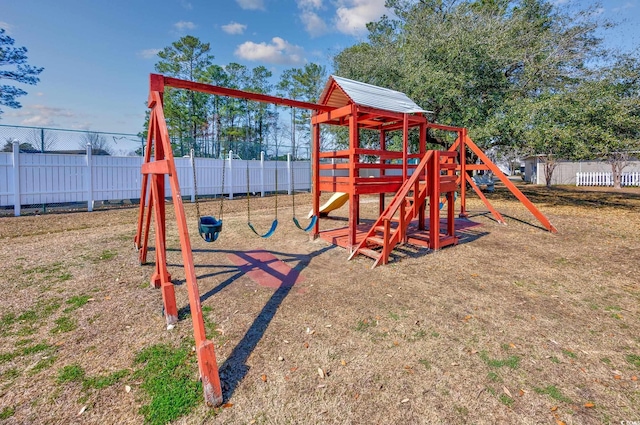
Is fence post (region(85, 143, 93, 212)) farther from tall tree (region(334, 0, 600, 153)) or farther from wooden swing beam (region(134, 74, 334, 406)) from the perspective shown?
tall tree (region(334, 0, 600, 153))

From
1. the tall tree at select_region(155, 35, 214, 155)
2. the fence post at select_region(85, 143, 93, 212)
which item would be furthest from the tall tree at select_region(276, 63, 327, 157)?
the fence post at select_region(85, 143, 93, 212)

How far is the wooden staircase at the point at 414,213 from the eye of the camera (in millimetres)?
4738

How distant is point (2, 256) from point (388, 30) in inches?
757

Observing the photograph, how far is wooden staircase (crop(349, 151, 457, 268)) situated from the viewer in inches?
187

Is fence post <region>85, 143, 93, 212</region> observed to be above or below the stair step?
above

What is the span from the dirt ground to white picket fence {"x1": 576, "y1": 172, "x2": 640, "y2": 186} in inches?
894

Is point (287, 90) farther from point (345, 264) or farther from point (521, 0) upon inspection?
point (345, 264)

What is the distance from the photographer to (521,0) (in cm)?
1370

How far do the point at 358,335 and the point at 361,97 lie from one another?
411cm

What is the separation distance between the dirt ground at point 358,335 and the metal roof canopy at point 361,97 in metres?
2.63

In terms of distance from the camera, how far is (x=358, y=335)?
110 inches

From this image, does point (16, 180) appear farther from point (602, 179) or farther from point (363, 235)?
point (602, 179)

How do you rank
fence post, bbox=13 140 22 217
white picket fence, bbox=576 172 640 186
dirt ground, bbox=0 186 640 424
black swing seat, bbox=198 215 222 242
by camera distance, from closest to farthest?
dirt ground, bbox=0 186 640 424 < black swing seat, bbox=198 215 222 242 < fence post, bbox=13 140 22 217 < white picket fence, bbox=576 172 640 186

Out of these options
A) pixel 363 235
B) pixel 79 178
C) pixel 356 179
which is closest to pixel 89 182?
pixel 79 178
